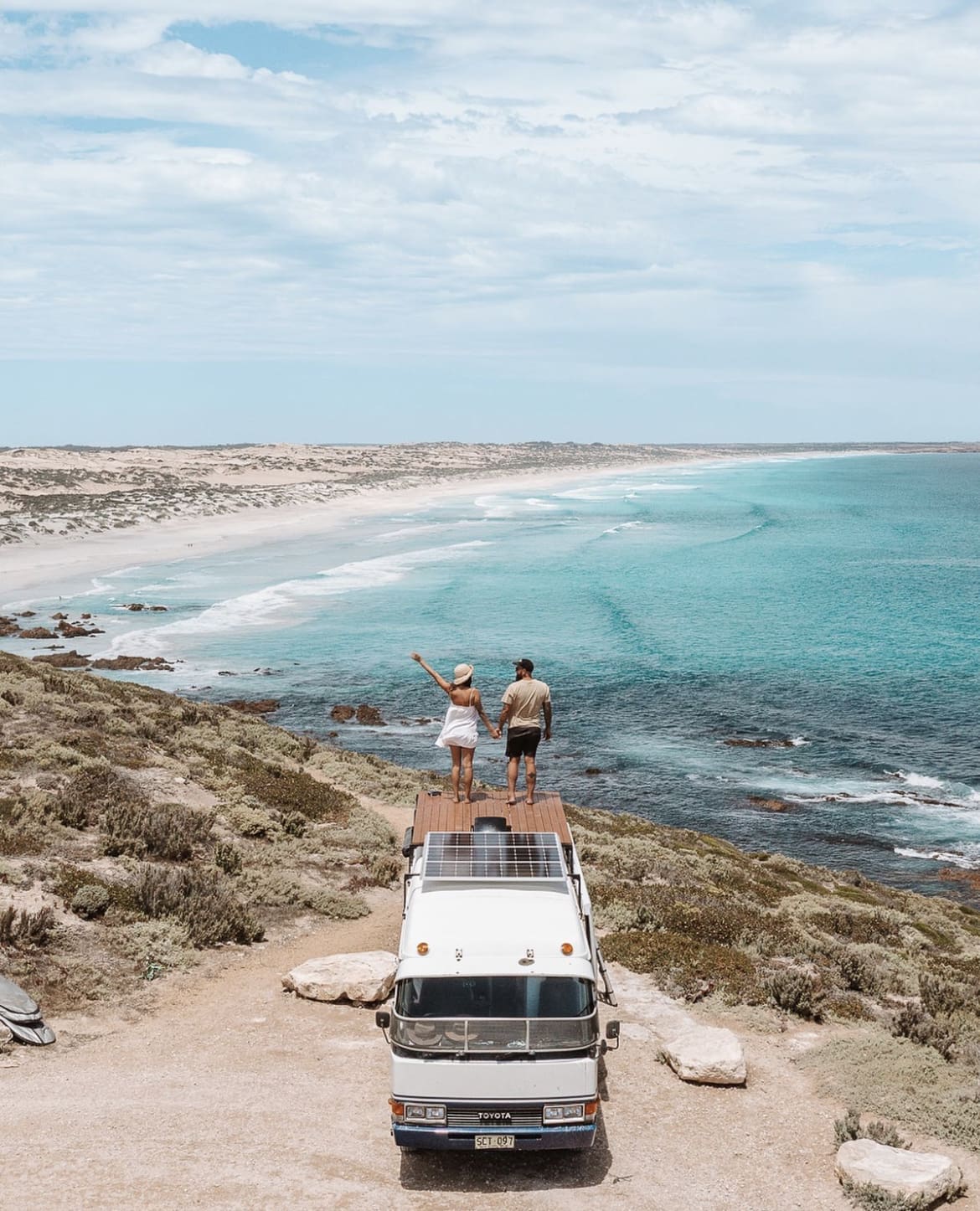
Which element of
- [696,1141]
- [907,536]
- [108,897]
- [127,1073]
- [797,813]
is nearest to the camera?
[696,1141]

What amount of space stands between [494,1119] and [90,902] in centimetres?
763

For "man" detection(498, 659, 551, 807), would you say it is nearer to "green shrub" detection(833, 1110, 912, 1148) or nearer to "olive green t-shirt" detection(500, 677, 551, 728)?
"olive green t-shirt" detection(500, 677, 551, 728)

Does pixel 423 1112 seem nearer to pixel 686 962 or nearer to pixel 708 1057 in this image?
pixel 708 1057

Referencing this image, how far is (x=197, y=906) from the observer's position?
1511cm

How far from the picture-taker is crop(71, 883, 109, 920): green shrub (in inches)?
574

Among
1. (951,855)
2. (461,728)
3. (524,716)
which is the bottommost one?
(951,855)

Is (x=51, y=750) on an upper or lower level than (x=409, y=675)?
upper

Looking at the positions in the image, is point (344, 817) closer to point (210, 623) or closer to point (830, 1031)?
point (830, 1031)

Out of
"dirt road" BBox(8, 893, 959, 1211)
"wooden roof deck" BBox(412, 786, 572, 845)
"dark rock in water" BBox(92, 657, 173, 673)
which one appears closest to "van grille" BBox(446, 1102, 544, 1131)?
"dirt road" BBox(8, 893, 959, 1211)

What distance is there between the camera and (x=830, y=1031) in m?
13.1

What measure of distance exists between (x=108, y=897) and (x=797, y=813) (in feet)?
66.3

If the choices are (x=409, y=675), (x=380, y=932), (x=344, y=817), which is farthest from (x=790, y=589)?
(x=380, y=932)

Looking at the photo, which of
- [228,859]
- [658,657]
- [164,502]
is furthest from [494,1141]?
[164,502]

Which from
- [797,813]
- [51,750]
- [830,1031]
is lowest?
[797,813]
